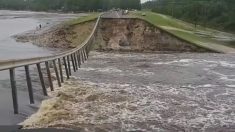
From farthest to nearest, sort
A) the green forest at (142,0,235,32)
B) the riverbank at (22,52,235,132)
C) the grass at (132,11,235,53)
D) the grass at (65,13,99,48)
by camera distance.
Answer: the green forest at (142,0,235,32), the grass at (65,13,99,48), the grass at (132,11,235,53), the riverbank at (22,52,235,132)

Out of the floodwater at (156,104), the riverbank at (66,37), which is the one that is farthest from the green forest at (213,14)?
the floodwater at (156,104)

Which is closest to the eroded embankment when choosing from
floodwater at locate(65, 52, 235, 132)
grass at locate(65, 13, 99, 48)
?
grass at locate(65, 13, 99, 48)

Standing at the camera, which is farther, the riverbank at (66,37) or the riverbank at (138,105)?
the riverbank at (66,37)

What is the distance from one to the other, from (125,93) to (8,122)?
7226 millimetres

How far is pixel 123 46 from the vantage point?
59.9 metres

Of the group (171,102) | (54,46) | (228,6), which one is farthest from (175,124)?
(228,6)

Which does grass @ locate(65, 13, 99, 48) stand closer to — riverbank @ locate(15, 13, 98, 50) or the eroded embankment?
riverbank @ locate(15, 13, 98, 50)

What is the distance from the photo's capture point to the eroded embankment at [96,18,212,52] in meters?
58.2

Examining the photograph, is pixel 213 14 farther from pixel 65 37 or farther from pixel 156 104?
pixel 156 104

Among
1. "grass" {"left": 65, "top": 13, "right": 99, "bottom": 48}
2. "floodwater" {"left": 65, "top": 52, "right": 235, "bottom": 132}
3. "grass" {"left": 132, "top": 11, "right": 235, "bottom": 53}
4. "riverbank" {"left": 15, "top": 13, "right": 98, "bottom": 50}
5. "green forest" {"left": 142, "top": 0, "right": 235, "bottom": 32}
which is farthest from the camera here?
"green forest" {"left": 142, "top": 0, "right": 235, "bottom": 32}

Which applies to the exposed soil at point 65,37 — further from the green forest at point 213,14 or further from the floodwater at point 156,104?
the green forest at point 213,14

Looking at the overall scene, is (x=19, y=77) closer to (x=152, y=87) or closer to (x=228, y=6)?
(x=152, y=87)

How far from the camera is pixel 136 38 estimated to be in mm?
61781

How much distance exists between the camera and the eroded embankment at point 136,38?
5825 centimetres
